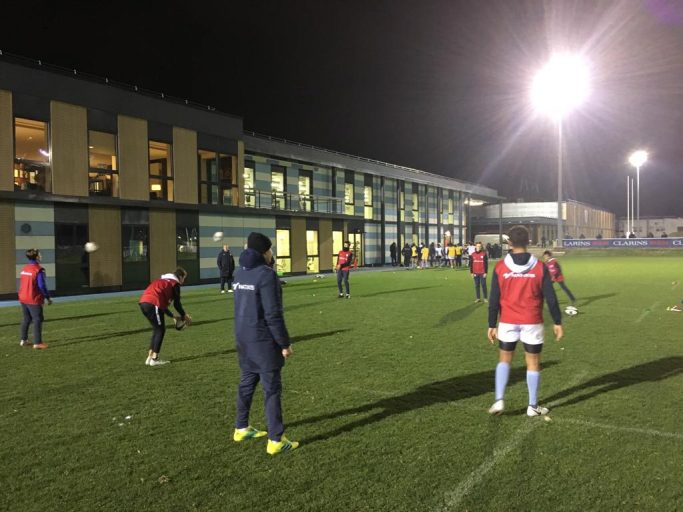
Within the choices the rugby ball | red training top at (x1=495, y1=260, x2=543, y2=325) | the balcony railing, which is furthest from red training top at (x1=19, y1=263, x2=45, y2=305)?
the balcony railing

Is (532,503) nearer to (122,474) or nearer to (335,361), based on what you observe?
(122,474)

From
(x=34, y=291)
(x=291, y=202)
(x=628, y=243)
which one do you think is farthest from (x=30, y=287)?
(x=628, y=243)

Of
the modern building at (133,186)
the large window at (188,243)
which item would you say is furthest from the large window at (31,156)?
the large window at (188,243)

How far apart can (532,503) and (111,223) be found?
20798 mm

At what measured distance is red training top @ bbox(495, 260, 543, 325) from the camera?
537 cm

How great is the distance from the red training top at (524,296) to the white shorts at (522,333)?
48 millimetres

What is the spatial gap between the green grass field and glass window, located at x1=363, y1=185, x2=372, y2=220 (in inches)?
1186

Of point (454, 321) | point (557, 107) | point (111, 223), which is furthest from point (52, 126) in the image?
point (557, 107)

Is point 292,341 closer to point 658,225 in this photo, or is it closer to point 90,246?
point 90,246

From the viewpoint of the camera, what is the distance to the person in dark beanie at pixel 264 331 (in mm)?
4555

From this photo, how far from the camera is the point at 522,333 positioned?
5.45 m

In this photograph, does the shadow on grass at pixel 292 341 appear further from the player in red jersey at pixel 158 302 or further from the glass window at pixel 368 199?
the glass window at pixel 368 199

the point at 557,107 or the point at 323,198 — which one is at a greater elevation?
the point at 557,107

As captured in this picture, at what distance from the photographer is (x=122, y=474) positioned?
4.25m
